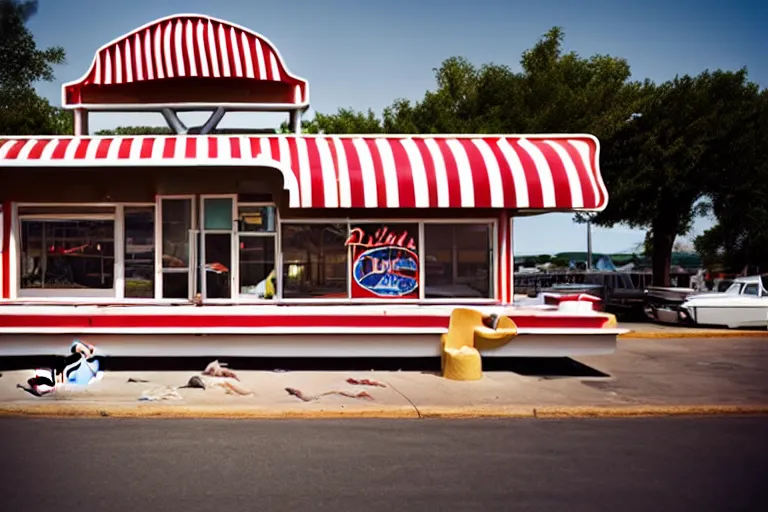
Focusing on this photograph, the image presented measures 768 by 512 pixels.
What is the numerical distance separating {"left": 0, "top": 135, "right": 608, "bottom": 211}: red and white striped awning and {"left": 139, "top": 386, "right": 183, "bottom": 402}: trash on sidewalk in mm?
3948

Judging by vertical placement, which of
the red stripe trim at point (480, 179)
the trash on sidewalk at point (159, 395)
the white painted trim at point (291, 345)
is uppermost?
the red stripe trim at point (480, 179)

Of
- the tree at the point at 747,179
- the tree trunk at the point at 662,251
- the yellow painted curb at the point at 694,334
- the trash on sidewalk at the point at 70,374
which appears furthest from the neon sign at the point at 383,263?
the tree trunk at the point at 662,251

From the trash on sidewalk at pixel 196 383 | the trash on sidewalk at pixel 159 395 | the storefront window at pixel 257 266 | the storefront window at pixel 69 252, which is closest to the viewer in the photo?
the trash on sidewalk at pixel 159 395

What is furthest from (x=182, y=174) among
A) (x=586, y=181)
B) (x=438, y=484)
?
(x=438, y=484)

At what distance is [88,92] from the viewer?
16.6m

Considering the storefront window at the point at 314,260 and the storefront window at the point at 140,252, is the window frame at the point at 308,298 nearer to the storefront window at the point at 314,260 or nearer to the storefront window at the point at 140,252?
the storefront window at the point at 314,260

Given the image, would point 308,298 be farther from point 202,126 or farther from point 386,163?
point 202,126

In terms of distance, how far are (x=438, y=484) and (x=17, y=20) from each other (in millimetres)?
27822

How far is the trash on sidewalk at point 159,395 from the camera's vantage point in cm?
1034

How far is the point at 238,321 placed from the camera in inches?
502

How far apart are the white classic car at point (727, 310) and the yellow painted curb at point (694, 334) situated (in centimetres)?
Answer: 75

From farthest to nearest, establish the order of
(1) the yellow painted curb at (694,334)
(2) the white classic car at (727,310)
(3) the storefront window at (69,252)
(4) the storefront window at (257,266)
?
(2) the white classic car at (727,310), (1) the yellow painted curb at (694,334), (3) the storefront window at (69,252), (4) the storefront window at (257,266)

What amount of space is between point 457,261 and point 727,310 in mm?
10277

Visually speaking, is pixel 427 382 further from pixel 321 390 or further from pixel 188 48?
pixel 188 48
